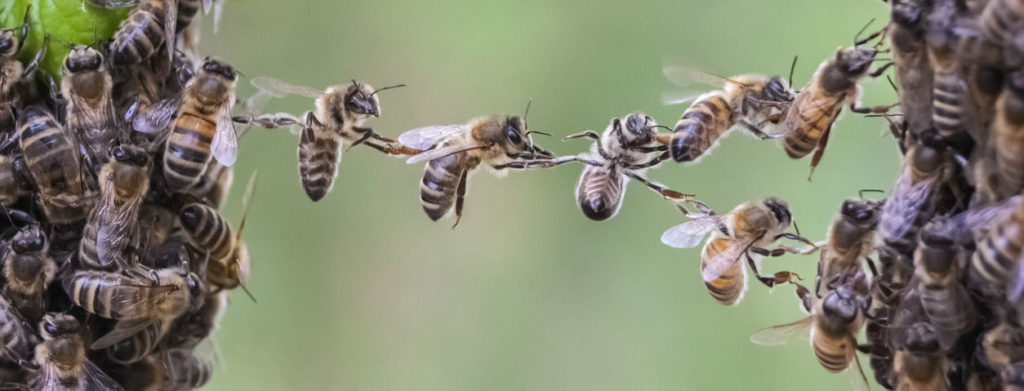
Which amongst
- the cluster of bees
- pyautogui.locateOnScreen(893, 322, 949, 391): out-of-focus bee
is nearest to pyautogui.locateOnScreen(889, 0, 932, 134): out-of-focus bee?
the cluster of bees

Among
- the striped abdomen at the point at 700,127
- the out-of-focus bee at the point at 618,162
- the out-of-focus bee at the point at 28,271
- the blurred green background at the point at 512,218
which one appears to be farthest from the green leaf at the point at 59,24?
the blurred green background at the point at 512,218

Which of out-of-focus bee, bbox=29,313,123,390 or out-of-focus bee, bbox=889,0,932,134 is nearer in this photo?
out-of-focus bee, bbox=889,0,932,134

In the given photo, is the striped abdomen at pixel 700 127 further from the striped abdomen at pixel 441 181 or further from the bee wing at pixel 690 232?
the striped abdomen at pixel 441 181

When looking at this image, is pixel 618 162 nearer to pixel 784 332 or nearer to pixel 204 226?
pixel 784 332

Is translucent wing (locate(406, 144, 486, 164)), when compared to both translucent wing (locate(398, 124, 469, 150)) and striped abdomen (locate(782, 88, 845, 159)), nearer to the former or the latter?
translucent wing (locate(398, 124, 469, 150))

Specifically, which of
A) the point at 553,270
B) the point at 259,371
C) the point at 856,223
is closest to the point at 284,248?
the point at 259,371

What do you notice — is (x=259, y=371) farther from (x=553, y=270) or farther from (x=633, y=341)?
(x=633, y=341)
